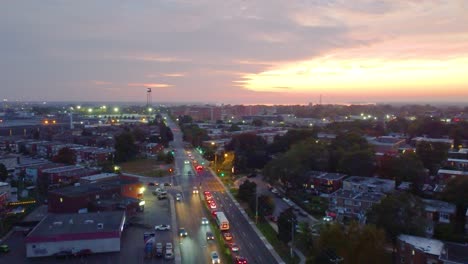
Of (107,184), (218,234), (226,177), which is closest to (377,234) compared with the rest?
(218,234)

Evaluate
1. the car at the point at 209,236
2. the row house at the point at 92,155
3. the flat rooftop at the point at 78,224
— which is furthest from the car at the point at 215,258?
the row house at the point at 92,155

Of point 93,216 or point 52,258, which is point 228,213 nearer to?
point 93,216

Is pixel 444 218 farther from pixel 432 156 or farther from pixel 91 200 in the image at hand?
pixel 91 200

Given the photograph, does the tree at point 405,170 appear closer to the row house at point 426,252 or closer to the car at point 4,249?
the row house at point 426,252

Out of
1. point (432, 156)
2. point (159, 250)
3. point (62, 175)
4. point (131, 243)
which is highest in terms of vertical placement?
point (432, 156)

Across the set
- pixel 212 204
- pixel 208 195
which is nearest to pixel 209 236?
pixel 212 204

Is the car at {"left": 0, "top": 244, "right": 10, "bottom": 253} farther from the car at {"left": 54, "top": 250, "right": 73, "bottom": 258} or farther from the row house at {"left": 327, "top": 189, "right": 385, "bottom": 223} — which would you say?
the row house at {"left": 327, "top": 189, "right": 385, "bottom": 223}
